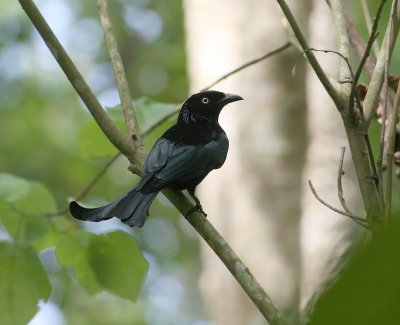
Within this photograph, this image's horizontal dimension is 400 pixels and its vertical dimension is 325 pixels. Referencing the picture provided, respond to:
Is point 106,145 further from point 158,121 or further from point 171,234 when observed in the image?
point 171,234

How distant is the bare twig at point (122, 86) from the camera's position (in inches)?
95.1

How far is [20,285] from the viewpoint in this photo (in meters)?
2.46

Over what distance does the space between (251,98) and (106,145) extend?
254cm

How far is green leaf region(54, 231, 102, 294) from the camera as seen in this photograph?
2.71 metres

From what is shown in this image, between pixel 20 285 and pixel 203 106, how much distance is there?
5.66 ft

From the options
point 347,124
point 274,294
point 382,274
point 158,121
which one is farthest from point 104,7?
point 274,294

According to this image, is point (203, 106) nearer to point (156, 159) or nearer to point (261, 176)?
point (156, 159)

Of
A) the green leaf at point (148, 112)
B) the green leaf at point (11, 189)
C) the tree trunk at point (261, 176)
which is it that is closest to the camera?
the green leaf at point (11, 189)

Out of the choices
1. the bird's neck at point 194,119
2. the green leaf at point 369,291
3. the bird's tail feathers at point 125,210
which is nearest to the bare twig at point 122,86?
the bird's tail feathers at point 125,210

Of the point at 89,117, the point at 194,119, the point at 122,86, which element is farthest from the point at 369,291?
the point at 89,117

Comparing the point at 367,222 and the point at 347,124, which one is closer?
the point at 367,222

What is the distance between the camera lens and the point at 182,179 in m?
2.91

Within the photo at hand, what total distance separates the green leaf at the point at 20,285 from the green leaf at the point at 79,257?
0.22m

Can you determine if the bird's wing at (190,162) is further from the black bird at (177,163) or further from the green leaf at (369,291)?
the green leaf at (369,291)
